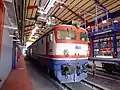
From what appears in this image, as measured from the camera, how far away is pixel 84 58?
23.1 feet

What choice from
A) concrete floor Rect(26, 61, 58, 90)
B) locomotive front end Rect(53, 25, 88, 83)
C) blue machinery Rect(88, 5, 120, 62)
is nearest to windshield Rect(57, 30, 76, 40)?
locomotive front end Rect(53, 25, 88, 83)

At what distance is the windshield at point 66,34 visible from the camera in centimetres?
657

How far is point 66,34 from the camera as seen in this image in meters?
6.70

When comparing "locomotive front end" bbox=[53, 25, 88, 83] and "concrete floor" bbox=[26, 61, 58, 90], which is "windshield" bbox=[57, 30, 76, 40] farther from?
"concrete floor" bbox=[26, 61, 58, 90]

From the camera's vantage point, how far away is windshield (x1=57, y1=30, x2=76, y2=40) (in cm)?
657

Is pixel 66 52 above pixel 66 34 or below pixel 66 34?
below

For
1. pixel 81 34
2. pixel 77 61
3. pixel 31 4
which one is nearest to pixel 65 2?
pixel 31 4

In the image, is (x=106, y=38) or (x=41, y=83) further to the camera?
(x=106, y=38)

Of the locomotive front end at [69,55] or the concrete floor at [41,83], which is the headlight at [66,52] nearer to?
the locomotive front end at [69,55]

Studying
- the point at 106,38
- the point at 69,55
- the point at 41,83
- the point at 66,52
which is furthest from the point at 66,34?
the point at 106,38

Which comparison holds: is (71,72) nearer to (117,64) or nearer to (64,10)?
(117,64)

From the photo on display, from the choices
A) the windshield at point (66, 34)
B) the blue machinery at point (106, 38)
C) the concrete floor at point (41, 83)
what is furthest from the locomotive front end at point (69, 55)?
the blue machinery at point (106, 38)

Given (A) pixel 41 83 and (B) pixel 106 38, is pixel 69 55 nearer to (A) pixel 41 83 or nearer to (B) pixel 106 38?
(A) pixel 41 83

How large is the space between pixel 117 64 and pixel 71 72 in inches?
96.7
